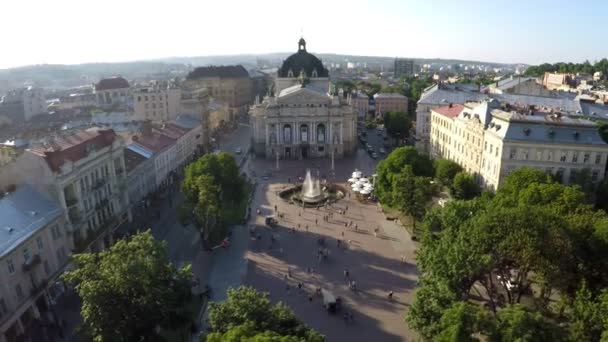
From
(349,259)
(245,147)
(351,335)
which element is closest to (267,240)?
(349,259)

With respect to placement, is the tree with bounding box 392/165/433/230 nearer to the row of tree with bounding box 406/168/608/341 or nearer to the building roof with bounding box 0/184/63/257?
the row of tree with bounding box 406/168/608/341

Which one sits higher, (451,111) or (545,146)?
(451,111)

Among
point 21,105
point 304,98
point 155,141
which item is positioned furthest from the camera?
point 21,105

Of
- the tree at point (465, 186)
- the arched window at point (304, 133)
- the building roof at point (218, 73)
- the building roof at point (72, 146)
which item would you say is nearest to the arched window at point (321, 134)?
the arched window at point (304, 133)

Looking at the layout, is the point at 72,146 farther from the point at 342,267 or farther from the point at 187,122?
the point at 187,122

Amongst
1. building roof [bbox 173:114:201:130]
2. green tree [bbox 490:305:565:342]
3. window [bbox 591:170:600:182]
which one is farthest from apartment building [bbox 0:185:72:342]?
window [bbox 591:170:600:182]

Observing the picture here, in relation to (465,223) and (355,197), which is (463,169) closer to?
(355,197)

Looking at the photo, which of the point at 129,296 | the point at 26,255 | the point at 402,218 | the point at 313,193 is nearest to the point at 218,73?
the point at 313,193
